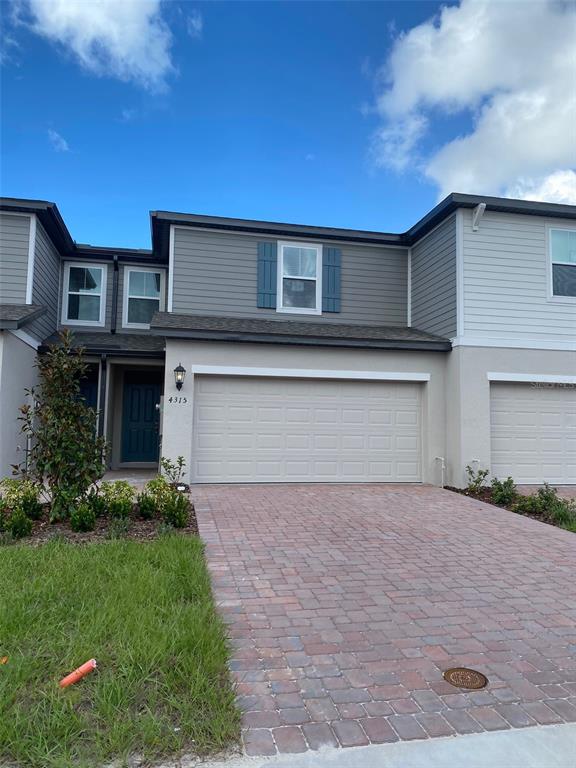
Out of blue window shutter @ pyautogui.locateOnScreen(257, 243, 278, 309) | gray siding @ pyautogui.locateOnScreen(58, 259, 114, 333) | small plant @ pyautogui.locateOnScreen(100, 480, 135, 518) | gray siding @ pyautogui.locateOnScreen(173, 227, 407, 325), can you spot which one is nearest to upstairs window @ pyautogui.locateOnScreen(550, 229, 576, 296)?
gray siding @ pyautogui.locateOnScreen(173, 227, 407, 325)

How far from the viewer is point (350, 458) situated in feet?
32.1

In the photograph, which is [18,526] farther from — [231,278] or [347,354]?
[231,278]

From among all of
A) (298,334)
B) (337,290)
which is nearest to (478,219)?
(337,290)

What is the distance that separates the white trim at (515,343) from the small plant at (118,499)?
659cm

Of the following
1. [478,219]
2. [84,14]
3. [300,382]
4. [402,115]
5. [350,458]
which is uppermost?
[402,115]

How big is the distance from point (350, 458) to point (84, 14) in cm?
898

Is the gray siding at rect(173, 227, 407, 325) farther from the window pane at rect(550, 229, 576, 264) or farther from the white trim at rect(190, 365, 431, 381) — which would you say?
the window pane at rect(550, 229, 576, 264)

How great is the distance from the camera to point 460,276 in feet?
31.4

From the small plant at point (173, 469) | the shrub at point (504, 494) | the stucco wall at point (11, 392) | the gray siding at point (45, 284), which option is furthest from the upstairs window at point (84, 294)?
the shrub at point (504, 494)

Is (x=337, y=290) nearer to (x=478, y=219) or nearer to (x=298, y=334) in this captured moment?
(x=298, y=334)

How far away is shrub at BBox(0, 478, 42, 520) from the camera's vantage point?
5906 mm

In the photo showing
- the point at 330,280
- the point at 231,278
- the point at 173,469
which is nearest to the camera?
the point at 173,469

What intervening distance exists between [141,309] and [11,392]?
4.44 metres

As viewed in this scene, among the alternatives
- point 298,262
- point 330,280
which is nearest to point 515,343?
point 330,280
